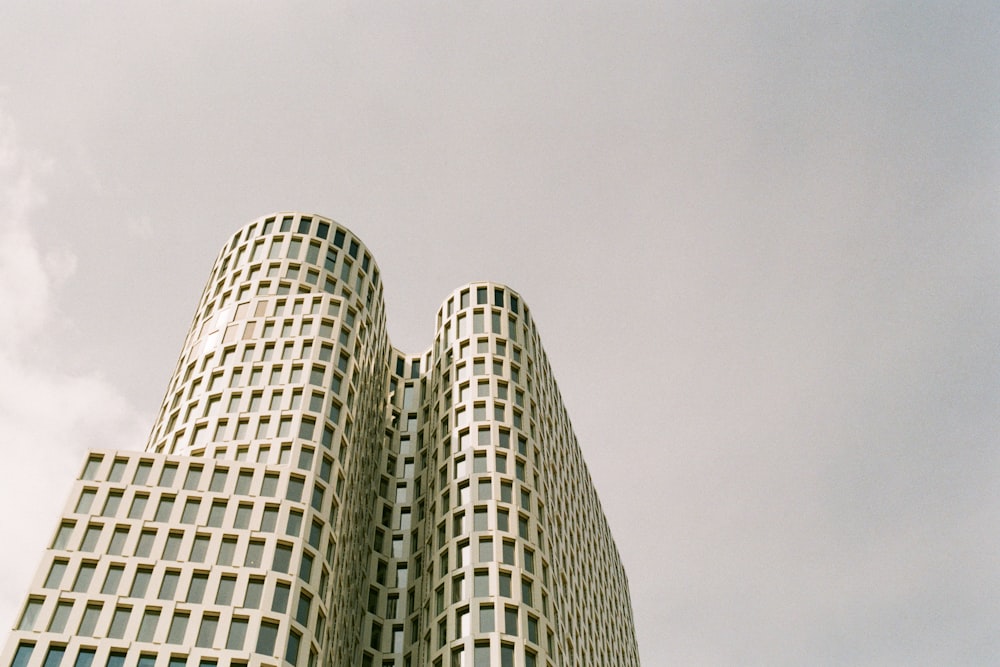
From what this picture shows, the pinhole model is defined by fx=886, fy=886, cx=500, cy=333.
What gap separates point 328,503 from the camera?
66.7 metres

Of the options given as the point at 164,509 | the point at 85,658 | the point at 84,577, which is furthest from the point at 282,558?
the point at 85,658

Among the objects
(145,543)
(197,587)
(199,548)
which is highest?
(145,543)

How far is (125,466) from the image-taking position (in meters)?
64.2

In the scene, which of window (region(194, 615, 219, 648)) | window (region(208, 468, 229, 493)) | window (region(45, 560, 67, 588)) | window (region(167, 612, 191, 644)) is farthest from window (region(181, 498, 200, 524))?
window (region(194, 615, 219, 648))

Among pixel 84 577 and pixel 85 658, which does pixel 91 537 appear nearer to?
pixel 84 577

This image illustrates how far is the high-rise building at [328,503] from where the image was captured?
2201 inches

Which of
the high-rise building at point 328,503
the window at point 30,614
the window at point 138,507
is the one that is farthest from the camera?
the window at point 138,507

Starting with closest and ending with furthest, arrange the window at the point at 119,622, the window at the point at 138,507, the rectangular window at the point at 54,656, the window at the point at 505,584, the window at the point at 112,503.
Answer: the rectangular window at the point at 54,656 → the window at the point at 119,622 → the window at the point at 112,503 → the window at the point at 138,507 → the window at the point at 505,584

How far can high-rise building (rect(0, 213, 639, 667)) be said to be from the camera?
55906mm

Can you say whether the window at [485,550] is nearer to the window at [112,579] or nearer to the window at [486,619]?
the window at [486,619]

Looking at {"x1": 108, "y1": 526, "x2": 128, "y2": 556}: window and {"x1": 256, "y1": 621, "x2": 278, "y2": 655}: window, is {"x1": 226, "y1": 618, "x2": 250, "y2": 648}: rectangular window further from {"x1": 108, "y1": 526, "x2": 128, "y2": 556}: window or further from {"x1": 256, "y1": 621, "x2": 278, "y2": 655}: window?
{"x1": 108, "y1": 526, "x2": 128, "y2": 556}: window

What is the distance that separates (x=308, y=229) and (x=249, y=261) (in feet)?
24.0

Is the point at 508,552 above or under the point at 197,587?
above

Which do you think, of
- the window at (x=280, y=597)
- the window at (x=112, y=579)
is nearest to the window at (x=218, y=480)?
the window at (x=112, y=579)
